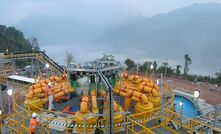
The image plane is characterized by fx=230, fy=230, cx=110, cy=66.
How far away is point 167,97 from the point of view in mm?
18016

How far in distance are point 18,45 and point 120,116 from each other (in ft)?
217

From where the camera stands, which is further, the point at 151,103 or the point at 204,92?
the point at 204,92

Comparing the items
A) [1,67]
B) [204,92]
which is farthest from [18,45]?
[204,92]

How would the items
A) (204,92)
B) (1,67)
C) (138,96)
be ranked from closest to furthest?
1. (138,96)
2. (1,67)
3. (204,92)

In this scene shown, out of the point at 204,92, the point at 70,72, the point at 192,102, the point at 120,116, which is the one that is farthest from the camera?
the point at 204,92

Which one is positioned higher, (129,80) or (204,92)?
(129,80)

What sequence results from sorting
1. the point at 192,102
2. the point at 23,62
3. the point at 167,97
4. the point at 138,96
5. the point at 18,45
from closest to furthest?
the point at 138,96 → the point at 167,97 → the point at 192,102 → the point at 23,62 → the point at 18,45

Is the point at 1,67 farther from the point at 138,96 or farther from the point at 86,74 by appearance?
the point at 138,96

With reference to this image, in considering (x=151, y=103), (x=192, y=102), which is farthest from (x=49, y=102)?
(x=192, y=102)

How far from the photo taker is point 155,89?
15648 millimetres

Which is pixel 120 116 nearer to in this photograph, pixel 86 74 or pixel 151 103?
pixel 151 103

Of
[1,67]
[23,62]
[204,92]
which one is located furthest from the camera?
[23,62]

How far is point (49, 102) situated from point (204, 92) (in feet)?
84.4

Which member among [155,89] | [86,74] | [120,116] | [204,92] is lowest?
[204,92]
